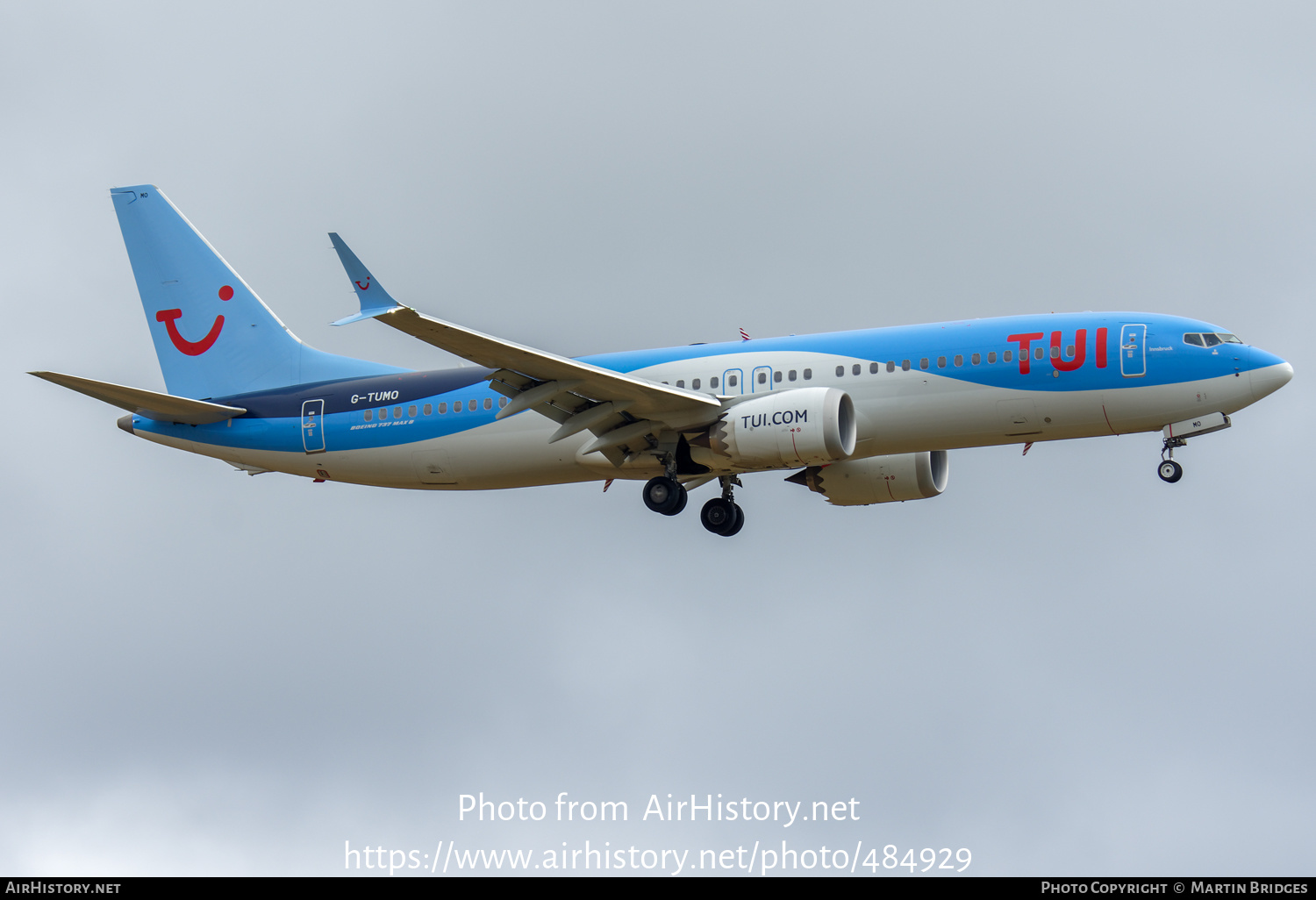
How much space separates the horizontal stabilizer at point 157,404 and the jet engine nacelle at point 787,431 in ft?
48.3

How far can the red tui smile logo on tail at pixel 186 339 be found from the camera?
43.4 m

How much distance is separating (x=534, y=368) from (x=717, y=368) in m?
5.18

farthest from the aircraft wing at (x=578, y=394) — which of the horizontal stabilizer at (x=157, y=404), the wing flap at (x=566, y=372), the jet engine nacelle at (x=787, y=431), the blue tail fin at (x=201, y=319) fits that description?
the horizontal stabilizer at (x=157, y=404)

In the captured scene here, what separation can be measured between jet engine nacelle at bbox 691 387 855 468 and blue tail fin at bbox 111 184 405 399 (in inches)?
460

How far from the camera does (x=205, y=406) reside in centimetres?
4069

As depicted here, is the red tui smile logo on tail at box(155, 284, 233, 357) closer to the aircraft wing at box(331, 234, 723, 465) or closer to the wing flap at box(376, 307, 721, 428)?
the aircraft wing at box(331, 234, 723, 465)

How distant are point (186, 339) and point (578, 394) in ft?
48.1

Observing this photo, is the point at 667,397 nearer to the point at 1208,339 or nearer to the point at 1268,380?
the point at 1208,339

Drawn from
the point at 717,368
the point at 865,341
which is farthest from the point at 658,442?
the point at 865,341

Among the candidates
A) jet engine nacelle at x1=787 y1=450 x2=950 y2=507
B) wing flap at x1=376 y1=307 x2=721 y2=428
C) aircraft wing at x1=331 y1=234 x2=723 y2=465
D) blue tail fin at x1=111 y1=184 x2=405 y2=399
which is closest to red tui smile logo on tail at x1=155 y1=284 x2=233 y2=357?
blue tail fin at x1=111 y1=184 x2=405 y2=399

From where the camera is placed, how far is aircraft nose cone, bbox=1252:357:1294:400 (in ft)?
110

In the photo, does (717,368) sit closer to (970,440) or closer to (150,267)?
(970,440)

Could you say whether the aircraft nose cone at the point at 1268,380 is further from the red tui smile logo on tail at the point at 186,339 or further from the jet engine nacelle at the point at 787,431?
the red tui smile logo on tail at the point at 186,339

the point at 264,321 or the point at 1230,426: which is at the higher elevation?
the point at 264,321
